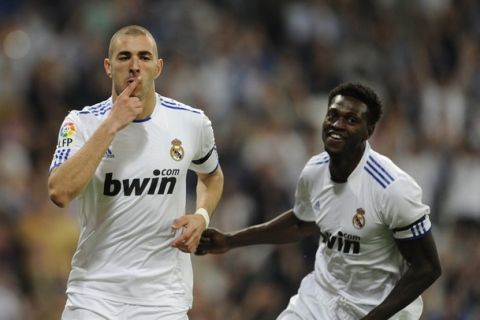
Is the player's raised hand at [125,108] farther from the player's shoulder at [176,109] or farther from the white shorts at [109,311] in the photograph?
the white shorts at [109,311]

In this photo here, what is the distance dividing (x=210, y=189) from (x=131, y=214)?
798mm

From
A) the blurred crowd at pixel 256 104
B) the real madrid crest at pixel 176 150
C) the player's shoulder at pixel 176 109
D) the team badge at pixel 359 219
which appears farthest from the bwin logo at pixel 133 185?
the blurred crowd at pixel 256 104

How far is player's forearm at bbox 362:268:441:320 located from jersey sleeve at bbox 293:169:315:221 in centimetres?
93

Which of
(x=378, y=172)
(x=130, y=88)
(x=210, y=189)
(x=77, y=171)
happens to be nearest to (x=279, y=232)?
(x=210, y=189)

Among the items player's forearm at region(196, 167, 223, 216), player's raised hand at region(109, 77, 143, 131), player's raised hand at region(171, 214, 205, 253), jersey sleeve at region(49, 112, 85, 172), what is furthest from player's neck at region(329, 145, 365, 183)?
jersey sleeve at region(49, 112, 85, 172)

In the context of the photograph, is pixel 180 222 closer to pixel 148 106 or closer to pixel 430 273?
pixel 148 106

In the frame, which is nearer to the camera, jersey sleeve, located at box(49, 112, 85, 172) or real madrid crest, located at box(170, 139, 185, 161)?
jersey sleeve, located at box(49, 112, 85, 172)

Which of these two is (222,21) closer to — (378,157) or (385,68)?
Answer: (385,68)

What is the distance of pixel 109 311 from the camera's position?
581 cm

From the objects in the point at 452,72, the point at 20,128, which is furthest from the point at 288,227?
the point at 452,72

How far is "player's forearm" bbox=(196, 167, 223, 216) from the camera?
646cm

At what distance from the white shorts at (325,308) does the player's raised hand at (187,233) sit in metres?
0.87

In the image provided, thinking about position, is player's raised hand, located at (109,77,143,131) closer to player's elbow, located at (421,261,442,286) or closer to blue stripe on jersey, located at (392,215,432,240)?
blue stripe on jersey, located at (392,215,432,240)

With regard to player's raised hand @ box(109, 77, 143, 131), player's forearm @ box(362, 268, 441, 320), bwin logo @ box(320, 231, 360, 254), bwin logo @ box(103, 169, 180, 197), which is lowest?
player's forearm @ box(362, 268, 441, 320)
